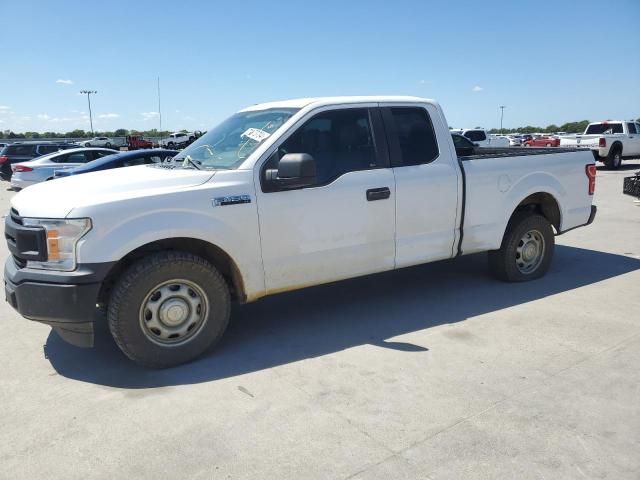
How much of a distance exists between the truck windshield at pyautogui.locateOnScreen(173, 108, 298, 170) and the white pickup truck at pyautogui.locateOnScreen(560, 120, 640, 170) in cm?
1950

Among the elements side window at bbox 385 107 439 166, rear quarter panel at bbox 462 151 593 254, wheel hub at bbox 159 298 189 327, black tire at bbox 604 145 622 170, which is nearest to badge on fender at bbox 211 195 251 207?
wheel hub at bbox 159 298 189 327

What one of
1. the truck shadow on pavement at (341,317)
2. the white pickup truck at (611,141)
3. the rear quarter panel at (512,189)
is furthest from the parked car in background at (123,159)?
the white pickup truck at (611,141)

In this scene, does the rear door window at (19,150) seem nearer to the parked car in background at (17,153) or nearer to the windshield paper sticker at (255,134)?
the parked car in background at (17,153)

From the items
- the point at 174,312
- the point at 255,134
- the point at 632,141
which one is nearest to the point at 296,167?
the point at 255,134

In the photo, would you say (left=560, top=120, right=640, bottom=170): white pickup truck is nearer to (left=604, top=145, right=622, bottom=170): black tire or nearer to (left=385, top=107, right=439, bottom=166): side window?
(left=604, top=145, right=622, bottom=170): black tire

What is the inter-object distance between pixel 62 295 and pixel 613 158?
22.7m

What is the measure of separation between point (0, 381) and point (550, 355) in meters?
4.06

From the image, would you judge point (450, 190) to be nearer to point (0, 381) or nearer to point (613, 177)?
point (0, 381)

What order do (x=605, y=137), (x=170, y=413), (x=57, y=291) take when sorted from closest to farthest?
(x=170, y=413) → (x=57, y=291) → (x=605, y=137)

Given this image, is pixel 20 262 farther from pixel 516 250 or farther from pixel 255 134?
pixel 516 250

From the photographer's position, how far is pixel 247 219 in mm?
4074

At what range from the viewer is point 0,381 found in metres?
3.82

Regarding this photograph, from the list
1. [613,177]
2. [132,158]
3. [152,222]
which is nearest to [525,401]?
[152,222]

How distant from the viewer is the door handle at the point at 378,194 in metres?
4.58
